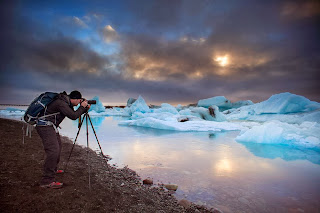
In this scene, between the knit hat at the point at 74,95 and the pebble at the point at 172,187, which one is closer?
the knit hat at the point at 74,95

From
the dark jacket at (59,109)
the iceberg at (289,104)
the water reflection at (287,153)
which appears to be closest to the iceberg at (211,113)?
the iceberg at (289,104)

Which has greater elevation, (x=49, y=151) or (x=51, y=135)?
(x=51, y=135)

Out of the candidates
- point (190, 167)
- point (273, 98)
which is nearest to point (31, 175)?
point (190, 167)

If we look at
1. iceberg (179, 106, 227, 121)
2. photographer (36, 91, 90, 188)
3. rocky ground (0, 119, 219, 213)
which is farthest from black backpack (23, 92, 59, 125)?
iceberg (179, 106, 227, 121)

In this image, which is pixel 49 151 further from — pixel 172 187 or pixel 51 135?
pixel 172 187

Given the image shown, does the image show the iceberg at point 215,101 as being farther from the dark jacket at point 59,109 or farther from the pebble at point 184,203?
the dark jacket at point 59,109

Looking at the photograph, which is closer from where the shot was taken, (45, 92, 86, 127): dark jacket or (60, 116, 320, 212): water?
(45, 92, 86, 127): dark jacket

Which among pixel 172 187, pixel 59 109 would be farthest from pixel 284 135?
pixel 59 109

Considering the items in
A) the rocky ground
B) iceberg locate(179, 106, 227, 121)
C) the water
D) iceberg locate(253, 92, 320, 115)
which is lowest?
the water

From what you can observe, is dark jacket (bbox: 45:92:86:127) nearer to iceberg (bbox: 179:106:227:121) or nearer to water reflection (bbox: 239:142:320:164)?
water reflection (bbox: 239:142:320:164)

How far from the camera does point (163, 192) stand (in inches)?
144

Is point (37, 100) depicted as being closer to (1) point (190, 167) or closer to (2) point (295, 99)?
(1) point (190, 167)

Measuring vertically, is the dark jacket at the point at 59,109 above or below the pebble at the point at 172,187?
above

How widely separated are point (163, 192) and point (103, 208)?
61.4 inches
